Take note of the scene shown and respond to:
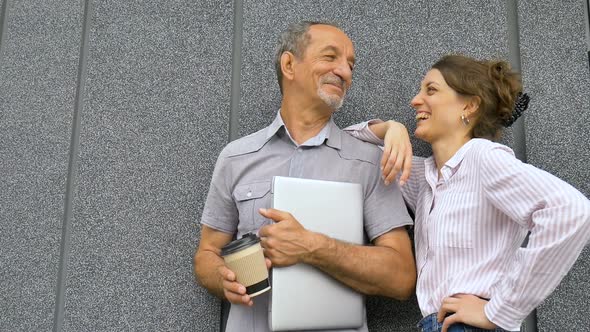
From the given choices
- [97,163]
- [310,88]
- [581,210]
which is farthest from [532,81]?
[97,163]

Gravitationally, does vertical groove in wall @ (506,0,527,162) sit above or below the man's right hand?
above

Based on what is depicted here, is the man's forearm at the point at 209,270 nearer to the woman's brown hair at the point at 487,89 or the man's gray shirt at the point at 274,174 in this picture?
the man's gray shirt at the point at 274,174

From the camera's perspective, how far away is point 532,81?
58.4 inches

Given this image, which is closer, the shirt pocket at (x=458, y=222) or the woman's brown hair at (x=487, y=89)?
the shirt pocket at (x=458, y=222)

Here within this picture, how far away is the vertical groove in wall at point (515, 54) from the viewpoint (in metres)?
1.45

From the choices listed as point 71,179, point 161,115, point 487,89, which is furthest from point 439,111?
point 71,179

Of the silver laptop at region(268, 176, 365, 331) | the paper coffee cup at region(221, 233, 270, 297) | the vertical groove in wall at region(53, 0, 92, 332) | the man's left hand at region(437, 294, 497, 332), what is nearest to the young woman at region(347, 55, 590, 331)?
the man's left hand at region(437, 294, 497, 332)

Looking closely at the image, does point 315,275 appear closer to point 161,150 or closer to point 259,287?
point 259,287

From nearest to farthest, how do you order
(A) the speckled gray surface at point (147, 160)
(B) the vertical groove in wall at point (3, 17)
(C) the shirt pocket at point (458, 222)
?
(C) the shirt pocket at point (458, 222)
(A) the speckled gray surface at point (147, 160)
(B) the vertical groove in wall at point (3, 17)

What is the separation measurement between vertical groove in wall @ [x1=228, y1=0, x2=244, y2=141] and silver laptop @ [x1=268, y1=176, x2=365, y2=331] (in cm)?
43

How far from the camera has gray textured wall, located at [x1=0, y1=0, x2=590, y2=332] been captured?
1432 millimetres

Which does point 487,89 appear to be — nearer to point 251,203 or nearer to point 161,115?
point 251,203

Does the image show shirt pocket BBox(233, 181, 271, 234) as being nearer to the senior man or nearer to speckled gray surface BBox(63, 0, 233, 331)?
the senior man

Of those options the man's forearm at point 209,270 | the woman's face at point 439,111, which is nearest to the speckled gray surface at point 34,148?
the man's forearm at point 209,270
